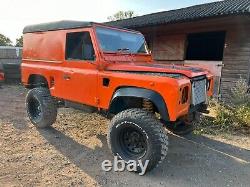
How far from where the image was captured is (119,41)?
522cm

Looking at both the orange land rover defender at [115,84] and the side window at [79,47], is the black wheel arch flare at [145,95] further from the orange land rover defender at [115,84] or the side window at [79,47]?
the side window at [79,47]

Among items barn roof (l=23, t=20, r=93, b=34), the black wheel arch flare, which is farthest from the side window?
the black wheel arch flare

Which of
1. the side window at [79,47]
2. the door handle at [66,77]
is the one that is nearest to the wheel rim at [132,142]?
the side window at [79,47]

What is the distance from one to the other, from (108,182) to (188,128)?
8.20 ft

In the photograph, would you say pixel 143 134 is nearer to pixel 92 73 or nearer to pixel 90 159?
pixel 90 159

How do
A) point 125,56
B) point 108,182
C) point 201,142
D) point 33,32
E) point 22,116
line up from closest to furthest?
1. point 108,182
2. point 125,56
3. point 201,142
4. point 33,32
5. point 22,116

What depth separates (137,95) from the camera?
13.4 feet

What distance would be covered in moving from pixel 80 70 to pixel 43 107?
1.41m

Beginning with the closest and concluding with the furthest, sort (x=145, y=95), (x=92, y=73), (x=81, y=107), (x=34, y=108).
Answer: (x=145, y=95) → (x=92, y=73) → (x=81, y=107) → (x=34, y=108)

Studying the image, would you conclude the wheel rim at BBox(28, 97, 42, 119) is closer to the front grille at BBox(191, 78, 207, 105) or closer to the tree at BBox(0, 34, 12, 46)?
the front grille at BBox(191, 78, 207, 105)

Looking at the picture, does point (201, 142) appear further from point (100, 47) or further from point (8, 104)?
point (8, 104)

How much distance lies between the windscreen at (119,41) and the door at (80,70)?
0.24 meters

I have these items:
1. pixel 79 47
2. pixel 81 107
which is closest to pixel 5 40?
pixel 79 47

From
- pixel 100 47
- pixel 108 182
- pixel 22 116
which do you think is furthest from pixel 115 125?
pixel 22 116
